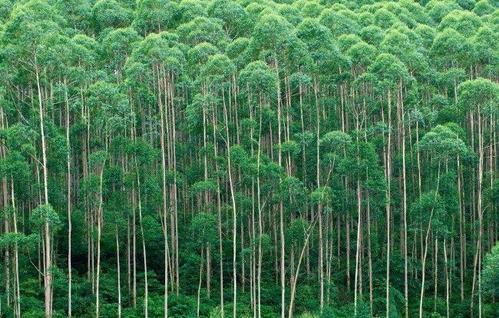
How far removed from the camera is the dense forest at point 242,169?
30.5 metres

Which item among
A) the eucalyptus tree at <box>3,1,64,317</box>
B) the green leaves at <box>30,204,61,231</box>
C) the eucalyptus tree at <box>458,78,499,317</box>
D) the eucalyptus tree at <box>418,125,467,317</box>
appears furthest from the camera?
the eucalyptus tree at <box>458,78,499,317</box>

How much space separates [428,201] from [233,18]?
14189 mm

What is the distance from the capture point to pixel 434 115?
117 feet

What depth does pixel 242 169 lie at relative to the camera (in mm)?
32031

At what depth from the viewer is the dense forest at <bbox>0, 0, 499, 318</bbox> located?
100 ft

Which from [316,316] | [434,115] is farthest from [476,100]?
[316,316]

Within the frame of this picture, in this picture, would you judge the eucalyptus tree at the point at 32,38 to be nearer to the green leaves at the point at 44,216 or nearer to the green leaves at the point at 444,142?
the green leaves at the point at 44,216

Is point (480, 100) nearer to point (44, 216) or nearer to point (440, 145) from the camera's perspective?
point (440, 145)

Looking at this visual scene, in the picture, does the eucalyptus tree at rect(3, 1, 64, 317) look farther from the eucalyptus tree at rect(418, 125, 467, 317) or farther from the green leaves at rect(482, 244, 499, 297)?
the green leaves at rect(482, 244, 499, 297)

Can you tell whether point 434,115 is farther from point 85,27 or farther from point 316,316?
point 85,27

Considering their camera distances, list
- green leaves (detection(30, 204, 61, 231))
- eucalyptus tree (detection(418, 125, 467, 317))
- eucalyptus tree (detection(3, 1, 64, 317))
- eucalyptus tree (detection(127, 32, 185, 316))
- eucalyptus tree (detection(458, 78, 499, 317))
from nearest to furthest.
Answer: green leaves (detection(30, 204, 61, 231)), eucalyptus tree (detection(3, 1, 64, 317)), eucalyptus tree (detection(418, 125, 467, 317)), eucalyptus tree (detection(127, 32, 185, 316)), eucalyptus tree (detection(458, 78, 499, 317))

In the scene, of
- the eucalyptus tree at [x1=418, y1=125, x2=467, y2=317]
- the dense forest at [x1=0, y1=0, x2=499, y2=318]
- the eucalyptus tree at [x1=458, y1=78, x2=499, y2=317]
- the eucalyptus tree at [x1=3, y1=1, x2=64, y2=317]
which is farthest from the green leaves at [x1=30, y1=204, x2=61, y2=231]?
the eucalyptus tree at [x1=458, y1=78, x2=499, y2=317]

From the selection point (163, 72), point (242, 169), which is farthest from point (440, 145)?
point (163, 72)

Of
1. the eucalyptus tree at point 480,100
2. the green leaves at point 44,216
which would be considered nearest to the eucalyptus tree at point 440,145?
the eucalyptus tree at point 480,100
